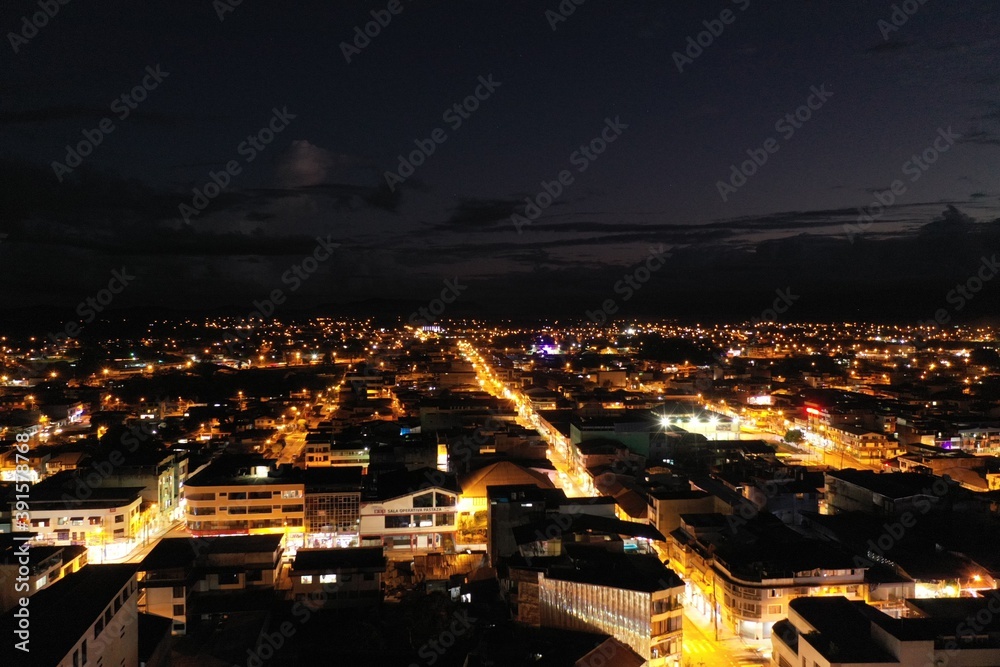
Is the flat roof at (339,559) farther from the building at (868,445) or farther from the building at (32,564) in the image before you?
the building at (868,445)

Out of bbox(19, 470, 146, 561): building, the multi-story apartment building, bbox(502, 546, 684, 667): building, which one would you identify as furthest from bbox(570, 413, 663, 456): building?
bbox(19, 470, 146, 561): building

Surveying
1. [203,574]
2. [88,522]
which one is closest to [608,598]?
[203,574]

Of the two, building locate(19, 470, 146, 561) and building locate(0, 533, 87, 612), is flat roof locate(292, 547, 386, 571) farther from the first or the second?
building locate(19, 470, 146, 561)

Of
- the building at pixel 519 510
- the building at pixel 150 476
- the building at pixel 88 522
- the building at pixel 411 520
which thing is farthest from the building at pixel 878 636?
the building at pixel 150 476

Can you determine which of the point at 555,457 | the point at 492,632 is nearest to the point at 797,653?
the point at 492,632

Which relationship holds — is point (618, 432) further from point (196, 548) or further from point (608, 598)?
point (196, 548)

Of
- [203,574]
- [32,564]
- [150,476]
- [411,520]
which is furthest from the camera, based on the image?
[150,476]
